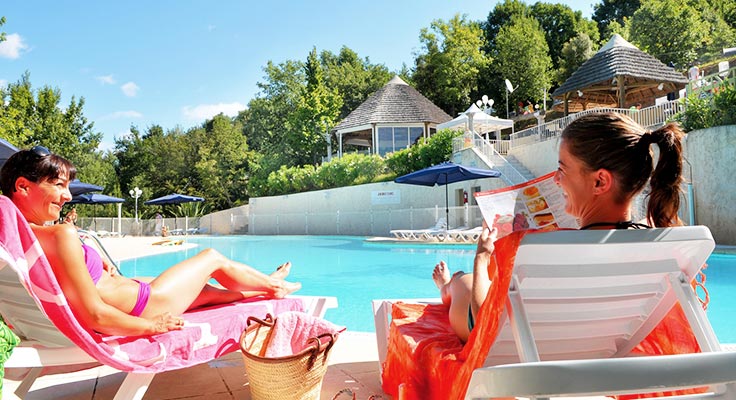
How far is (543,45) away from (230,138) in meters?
25.0

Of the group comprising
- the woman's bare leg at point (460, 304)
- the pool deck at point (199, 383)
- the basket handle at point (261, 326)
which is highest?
the woman's bare leg at point (460, 304)

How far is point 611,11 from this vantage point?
4350 cm

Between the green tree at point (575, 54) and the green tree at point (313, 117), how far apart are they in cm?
1800

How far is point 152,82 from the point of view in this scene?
38906 millimetres

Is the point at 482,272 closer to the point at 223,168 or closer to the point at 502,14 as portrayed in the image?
the point at 223,168

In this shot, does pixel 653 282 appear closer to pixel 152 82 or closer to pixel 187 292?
pixel 187 292

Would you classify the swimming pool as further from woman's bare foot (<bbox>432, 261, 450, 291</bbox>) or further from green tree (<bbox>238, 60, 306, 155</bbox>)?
green tree (<bbox>238, 60, 306, 155</bbox>)

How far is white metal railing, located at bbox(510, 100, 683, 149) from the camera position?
14.0 m

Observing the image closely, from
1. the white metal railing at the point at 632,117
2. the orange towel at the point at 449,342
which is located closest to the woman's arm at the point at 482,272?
the orange towel at the point at 449,342

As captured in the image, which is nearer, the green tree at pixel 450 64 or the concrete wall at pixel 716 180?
the concrete wall at pixel 716 180

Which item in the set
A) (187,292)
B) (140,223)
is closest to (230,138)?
(140,223)

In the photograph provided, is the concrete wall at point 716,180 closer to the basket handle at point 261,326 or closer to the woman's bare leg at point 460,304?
the woman's bare leg at point 460,304

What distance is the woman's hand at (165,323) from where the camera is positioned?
207cm

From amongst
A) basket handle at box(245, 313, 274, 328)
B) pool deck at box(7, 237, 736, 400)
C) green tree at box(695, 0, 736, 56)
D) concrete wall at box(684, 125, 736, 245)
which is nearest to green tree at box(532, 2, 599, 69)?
green tree at box(695, 0, 736, 56)
